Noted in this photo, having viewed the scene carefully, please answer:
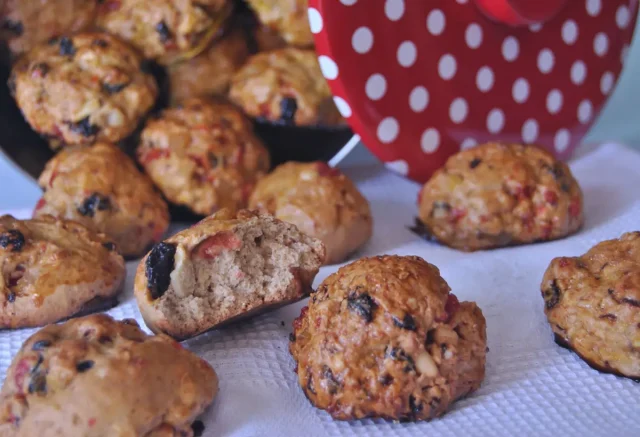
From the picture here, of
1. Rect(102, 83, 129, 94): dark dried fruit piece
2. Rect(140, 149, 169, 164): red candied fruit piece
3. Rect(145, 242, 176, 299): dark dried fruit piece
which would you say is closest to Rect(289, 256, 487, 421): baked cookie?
Rect(145, 242, 176, 299): dark dried fruit piece

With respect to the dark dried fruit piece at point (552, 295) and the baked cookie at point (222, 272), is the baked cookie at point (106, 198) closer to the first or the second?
the baked cookie at point (222, 272)

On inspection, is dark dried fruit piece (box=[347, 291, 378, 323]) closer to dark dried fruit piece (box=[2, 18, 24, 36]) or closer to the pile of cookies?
the pile of cookies

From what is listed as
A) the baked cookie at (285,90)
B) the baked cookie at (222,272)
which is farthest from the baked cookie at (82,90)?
the baked cookie at (222,272)

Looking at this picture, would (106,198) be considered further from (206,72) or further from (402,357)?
(402,357)

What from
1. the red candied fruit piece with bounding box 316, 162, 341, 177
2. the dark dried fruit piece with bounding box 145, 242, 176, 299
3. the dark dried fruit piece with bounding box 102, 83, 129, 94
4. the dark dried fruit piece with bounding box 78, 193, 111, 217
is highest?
the dark dried fruit piece with bounding box 102, 83, 129, 94

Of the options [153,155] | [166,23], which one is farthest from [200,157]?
[166,23]

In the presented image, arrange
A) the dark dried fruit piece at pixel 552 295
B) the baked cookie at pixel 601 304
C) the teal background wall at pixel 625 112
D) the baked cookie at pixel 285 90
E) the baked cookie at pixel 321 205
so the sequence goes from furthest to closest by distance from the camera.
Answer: the teal background wall at pixel 625 112 < the baked cookie at pixel 285 90 < the baked cookie at pixel 321 205 < the dark dried fruit piece at pixel 552 295 < the baked cookie at pixel 601 304

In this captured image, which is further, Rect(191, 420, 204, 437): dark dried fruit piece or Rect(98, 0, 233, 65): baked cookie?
Rect(98, 0, 233, 65): baked cookie
